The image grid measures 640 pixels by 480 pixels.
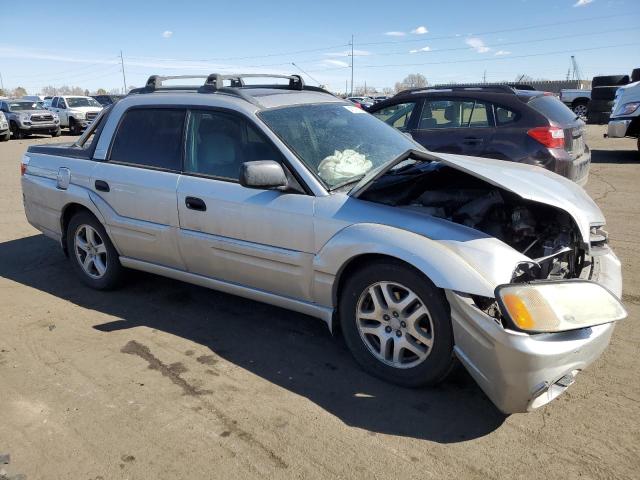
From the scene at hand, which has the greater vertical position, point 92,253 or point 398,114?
point 398,114

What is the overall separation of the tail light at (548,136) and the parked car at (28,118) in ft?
76.6

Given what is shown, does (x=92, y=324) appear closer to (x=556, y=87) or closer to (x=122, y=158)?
(x=122, y=158)

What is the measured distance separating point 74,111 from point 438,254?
26.8m

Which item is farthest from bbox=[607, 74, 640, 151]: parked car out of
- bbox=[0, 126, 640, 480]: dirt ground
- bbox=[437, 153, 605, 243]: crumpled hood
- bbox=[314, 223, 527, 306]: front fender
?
bbox=[314, 223, 527, 306]: front fender

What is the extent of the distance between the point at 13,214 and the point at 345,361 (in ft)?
22.1

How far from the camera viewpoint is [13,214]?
7.98 metres

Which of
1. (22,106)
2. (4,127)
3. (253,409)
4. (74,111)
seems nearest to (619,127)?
(253,409)

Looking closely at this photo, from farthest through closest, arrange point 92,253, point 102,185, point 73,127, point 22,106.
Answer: point 73,127
point 22,106
point 92,253
point 102,185

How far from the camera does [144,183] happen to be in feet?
13.6

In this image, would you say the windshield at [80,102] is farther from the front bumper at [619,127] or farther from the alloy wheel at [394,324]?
the alloy wheel at [394,324]

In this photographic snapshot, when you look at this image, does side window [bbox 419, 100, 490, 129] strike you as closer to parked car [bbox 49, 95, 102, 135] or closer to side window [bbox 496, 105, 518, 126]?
side window [bbox 496, 105, 518, 126]

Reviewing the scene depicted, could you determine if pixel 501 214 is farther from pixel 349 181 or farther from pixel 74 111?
pixel 74 111

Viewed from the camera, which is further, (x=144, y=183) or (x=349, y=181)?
(x=144, y=183)

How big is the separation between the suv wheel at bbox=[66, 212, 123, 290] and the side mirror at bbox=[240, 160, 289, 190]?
1890 millimetres
